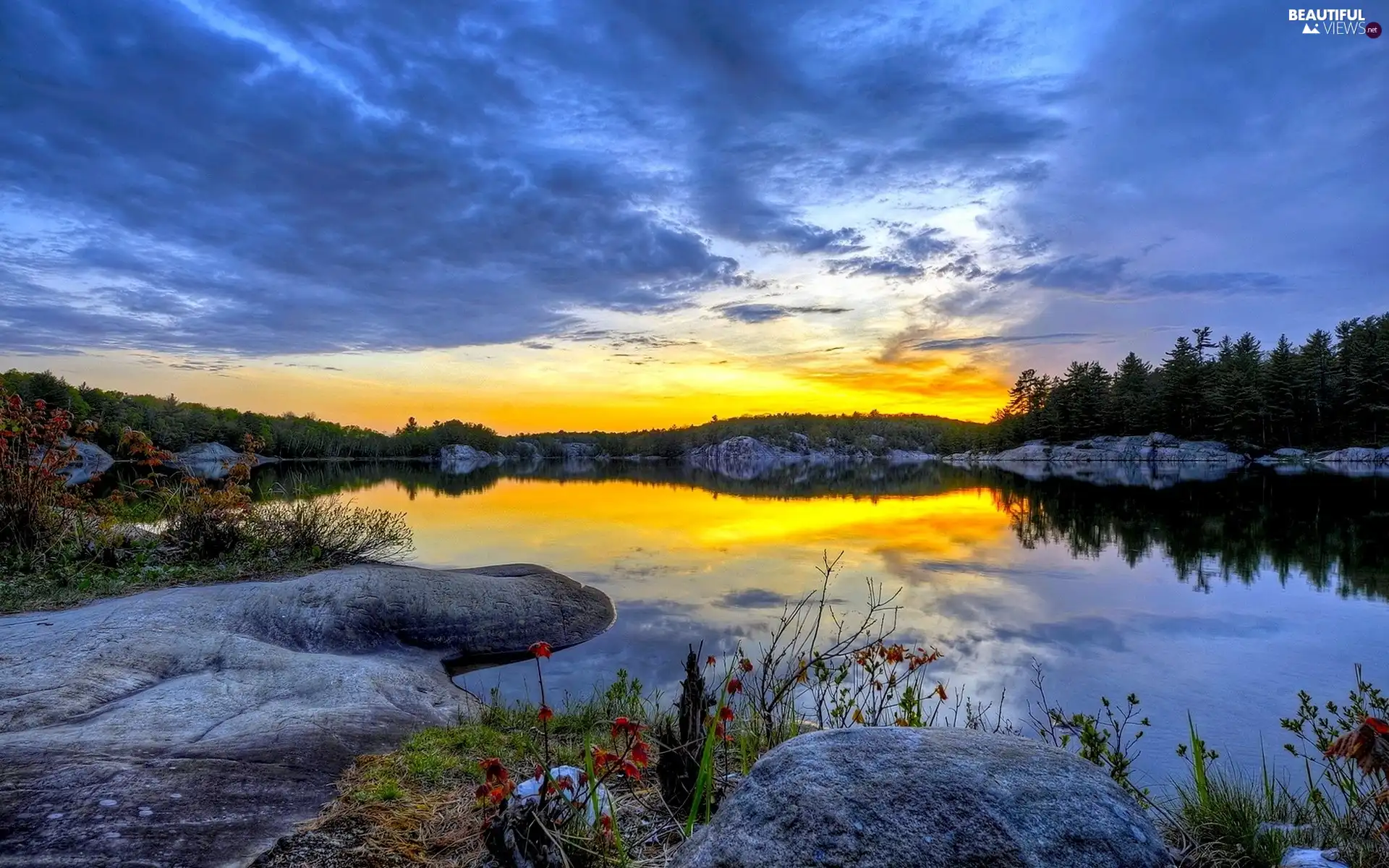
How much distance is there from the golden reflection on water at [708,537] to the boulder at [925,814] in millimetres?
11663

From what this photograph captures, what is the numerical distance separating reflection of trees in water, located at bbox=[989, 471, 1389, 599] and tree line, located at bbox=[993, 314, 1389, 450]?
27.7 metres

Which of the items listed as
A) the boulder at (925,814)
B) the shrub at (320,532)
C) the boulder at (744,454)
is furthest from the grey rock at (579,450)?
the boulder at (925,814)

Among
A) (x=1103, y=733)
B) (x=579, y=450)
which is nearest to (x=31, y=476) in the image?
(x=1103, y=733)

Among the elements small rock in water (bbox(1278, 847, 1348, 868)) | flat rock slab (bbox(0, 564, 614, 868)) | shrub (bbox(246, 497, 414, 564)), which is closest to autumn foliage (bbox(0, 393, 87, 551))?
shrub (bbox(246, 497, 414, 564))

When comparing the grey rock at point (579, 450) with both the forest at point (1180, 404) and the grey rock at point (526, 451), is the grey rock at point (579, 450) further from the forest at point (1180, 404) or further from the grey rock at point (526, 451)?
the forest at point (1180, 404)

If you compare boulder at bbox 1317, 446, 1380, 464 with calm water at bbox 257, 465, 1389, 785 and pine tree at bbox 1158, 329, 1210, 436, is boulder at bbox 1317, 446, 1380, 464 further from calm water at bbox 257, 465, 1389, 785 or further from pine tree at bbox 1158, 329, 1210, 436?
calm water at bbox 257, 465, 1389, 785

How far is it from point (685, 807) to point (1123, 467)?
8327 centimetres

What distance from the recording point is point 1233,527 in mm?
23484

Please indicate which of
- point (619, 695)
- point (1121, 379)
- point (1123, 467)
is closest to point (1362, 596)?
point (619, 695)

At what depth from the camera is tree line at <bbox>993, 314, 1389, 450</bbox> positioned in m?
61.5

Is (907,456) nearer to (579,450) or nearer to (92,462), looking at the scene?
(579,450)

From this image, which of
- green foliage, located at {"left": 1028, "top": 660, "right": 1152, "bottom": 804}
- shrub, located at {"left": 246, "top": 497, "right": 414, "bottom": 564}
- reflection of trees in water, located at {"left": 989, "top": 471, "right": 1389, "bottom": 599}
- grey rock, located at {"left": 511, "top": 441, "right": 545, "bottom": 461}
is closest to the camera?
green foliage, located at {"left": 1028, "top": 660, "right": 1152, "bottom": 804}

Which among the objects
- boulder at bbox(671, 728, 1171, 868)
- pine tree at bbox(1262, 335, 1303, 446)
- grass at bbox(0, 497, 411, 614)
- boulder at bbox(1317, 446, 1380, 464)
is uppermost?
pine tree at bbox(1262, 335, 1303, 446)

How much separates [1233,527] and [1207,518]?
2.87 metres
